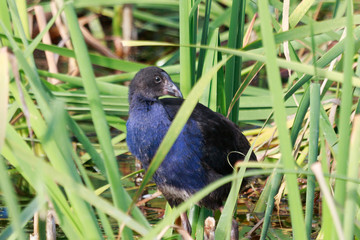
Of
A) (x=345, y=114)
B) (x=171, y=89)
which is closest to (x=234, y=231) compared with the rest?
(x=171, y=89)

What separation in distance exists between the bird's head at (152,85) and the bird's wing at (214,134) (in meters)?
0.06

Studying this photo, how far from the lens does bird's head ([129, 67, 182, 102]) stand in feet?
7.52

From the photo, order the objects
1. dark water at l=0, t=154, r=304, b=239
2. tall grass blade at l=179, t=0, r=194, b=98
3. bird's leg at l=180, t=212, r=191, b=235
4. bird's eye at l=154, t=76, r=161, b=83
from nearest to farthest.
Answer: tall grass blade at l=179, t=0, r=194, b=98, bird's eye at l=154, t=76, r=161, b=83, bird's leg at l=180, t=212, r=191, b=235, dark water at l=0, t=154, r=304, b=239

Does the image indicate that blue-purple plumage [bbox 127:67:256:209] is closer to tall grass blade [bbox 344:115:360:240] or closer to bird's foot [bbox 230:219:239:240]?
bird's foot [bbox 230:219:239:240]

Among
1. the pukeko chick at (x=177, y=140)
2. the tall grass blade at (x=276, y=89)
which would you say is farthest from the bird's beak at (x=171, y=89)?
the tall grass blade at (x=276, y=89)

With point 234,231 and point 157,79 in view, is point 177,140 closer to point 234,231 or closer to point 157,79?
point 157,79

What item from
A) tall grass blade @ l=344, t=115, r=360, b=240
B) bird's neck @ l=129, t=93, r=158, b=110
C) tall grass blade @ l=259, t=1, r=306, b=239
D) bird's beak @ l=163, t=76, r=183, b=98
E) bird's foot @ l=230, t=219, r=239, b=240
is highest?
bird's beak @ l=163, t=76, r=183, b=98

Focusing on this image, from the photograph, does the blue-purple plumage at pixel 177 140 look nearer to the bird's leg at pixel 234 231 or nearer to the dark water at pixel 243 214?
the bird's leg at pixel 234 231

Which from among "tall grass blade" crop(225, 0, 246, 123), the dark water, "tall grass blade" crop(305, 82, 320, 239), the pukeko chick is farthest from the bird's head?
"tall grass blade" crop(305, 82, 320, 239)

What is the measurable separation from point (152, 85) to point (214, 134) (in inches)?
12.1

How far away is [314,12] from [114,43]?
188 cm

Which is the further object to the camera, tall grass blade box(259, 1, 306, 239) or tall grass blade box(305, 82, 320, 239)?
tall grass blade box(305, 82, 320, 239)

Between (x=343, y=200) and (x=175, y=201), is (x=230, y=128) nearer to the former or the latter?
(x=175, y=201)

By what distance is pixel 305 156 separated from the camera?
2838mm
